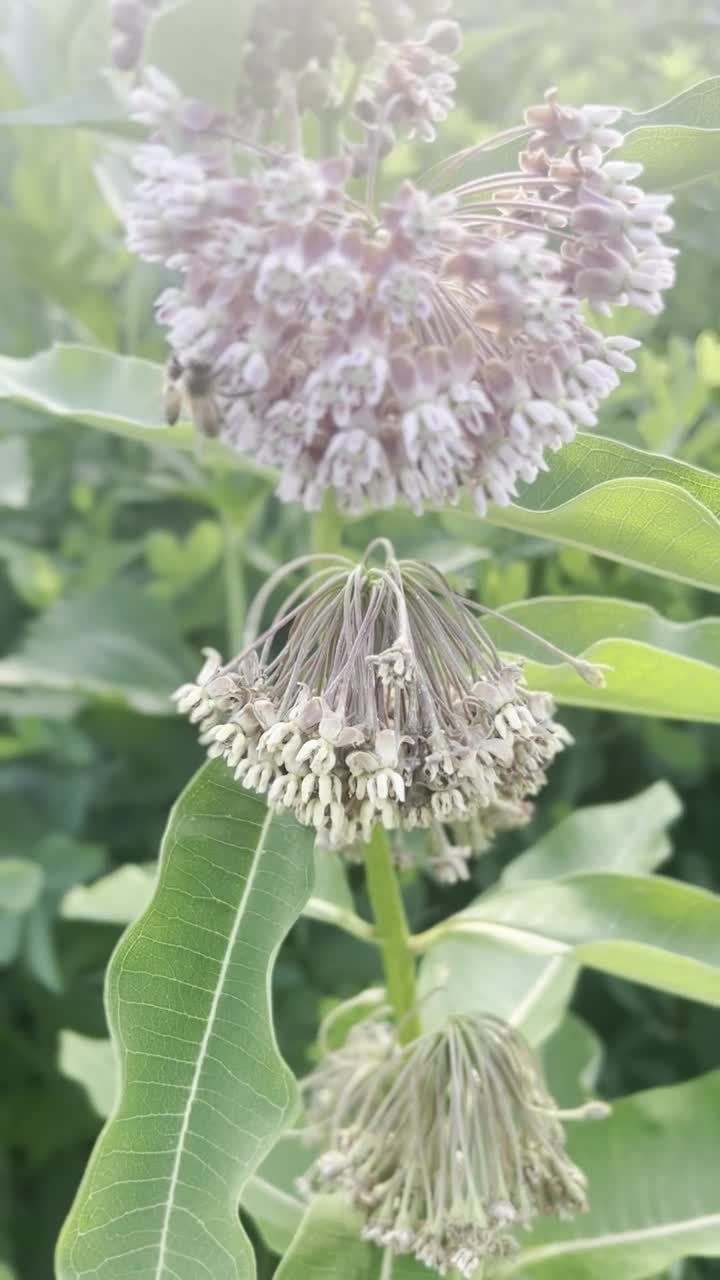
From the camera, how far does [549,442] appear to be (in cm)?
A: 137

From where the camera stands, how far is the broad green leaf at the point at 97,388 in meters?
1.77

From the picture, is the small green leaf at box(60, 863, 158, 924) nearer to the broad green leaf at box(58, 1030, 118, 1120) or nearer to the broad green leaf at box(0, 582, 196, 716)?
the broad green leaf at box(58, 1030, 118, 1120)

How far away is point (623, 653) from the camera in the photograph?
1497 millimetres

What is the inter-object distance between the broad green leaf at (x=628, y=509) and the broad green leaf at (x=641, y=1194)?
1.05 metres

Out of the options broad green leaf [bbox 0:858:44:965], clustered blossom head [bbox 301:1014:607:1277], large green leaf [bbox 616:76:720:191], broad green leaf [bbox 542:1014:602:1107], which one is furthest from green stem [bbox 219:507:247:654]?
large green leaf [bbox 616:76:720:191]

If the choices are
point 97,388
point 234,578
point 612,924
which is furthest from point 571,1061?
point 97,388

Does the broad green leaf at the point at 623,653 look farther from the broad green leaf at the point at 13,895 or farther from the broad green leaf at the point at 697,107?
the broad green leaf at the point at 13,895

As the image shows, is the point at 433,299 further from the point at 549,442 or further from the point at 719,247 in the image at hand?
the point at 719,247

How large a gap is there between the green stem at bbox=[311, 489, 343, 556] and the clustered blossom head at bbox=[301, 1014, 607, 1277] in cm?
69

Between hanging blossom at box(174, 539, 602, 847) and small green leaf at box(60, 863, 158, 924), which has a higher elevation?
hanging blossom at box(174, 539, 602, 847)

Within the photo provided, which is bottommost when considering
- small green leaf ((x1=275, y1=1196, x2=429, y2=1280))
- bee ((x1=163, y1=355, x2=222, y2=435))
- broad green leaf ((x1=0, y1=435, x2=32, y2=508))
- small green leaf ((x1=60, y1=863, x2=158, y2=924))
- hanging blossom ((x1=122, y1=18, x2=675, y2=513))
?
small green leaf ((x1=275, y1=1196, x2=429, y2=1280))

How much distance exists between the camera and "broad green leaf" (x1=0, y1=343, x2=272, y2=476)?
1772 millimetres

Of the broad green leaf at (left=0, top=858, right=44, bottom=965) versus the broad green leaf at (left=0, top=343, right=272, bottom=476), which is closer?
the broad green leaf at (left=0, top=343, right=272, bottom=476)

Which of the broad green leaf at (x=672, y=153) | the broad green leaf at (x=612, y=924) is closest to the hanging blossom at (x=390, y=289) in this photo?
the broad green leaf at (x=672, y=153)
